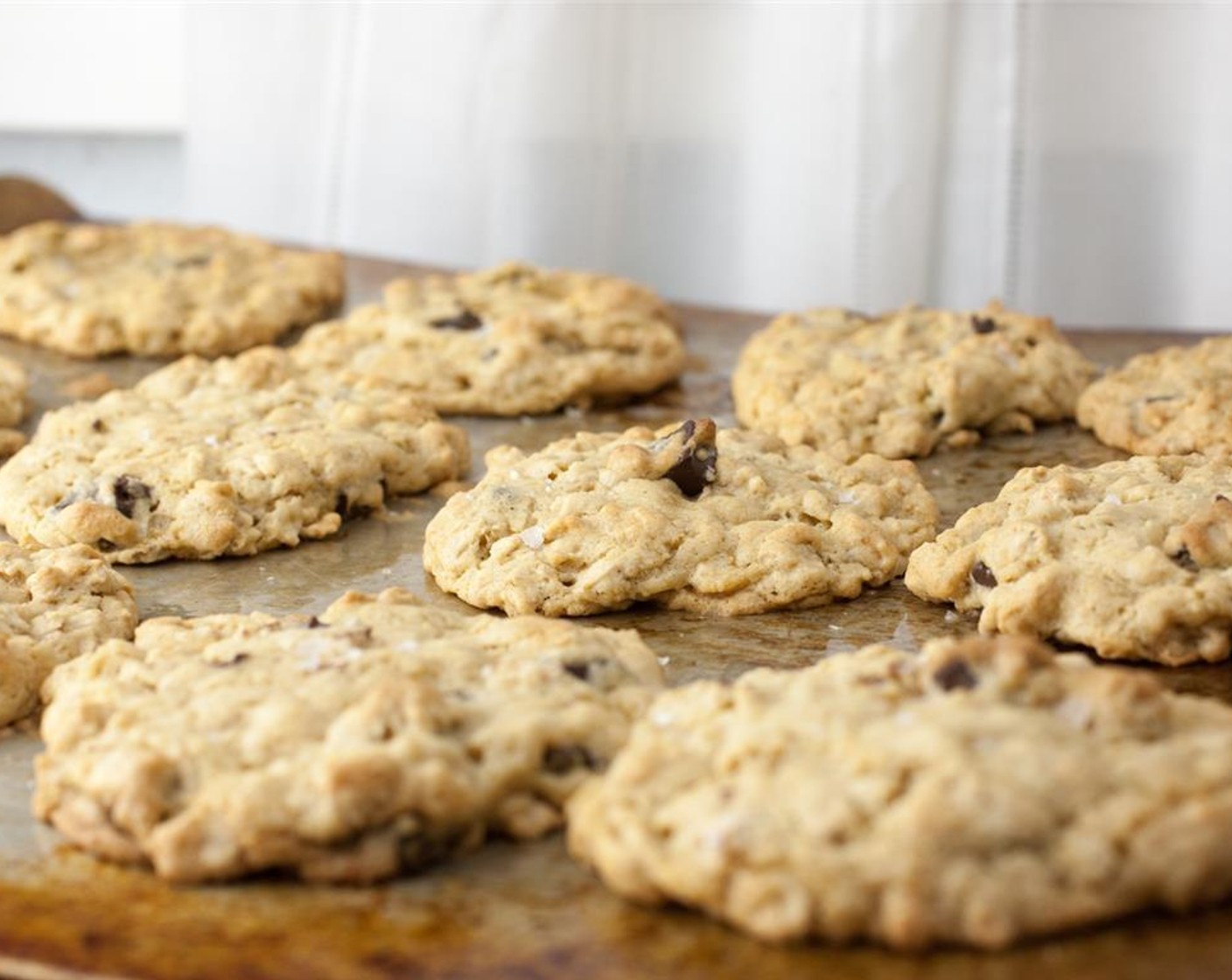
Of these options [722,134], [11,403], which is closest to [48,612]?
[11,403]

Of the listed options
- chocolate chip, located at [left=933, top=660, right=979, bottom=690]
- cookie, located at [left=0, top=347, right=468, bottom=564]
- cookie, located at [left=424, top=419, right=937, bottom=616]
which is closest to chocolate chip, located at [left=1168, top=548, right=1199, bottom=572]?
cookie, located at [left=424, top=419, right=937, bottom=616]

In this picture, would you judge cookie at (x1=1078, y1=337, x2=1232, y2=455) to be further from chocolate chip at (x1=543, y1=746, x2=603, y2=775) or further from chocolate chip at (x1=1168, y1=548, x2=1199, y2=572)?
chocolate chip at (x1=543, y1=746, x2=603, y2=775)

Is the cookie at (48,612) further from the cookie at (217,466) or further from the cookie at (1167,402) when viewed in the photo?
the cookie at (1167,402)

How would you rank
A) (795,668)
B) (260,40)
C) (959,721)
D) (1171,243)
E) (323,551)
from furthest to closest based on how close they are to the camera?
(260,40), (1171,243), (323,551), (795,668), (959,721)

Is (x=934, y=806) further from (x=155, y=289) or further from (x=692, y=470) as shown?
(x=155, y=289)

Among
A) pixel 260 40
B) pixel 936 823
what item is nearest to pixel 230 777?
pixel 936 823

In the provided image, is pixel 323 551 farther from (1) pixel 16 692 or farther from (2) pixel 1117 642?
(2) pixel 1117 642
